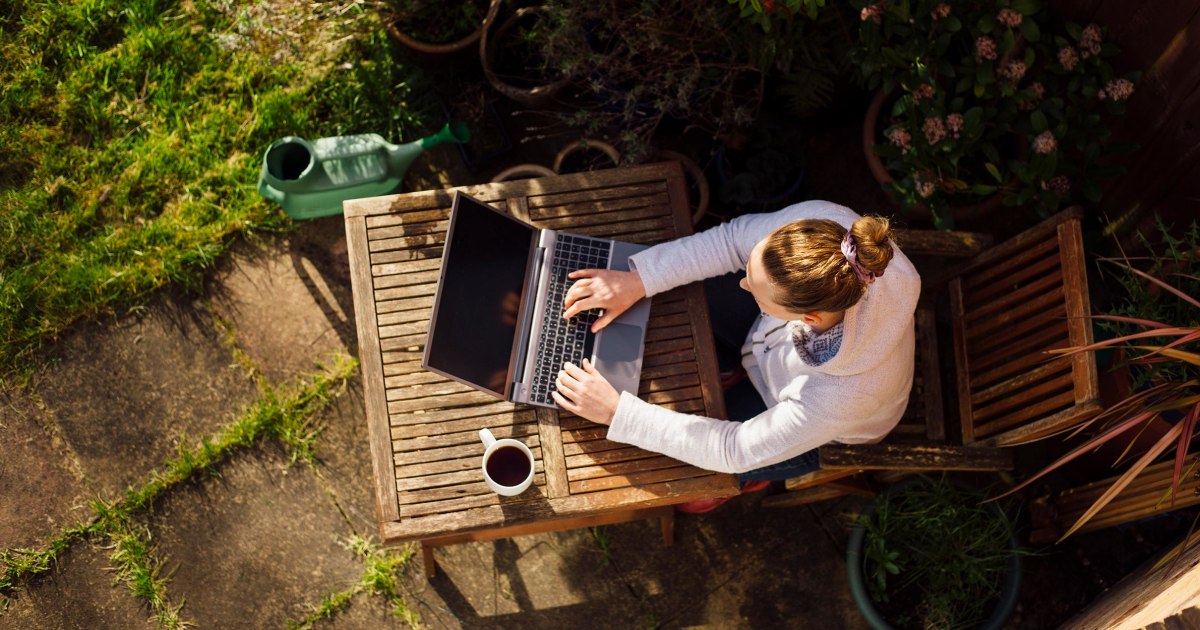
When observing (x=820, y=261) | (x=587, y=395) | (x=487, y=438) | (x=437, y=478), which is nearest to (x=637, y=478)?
(x=587, y=395)

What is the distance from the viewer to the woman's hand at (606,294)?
2.36m

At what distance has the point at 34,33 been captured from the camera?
3.66m

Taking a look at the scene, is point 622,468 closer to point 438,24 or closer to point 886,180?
point 886,180

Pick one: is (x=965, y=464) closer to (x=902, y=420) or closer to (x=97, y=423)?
(x=902, y=420)

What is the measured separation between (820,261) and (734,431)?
514mm

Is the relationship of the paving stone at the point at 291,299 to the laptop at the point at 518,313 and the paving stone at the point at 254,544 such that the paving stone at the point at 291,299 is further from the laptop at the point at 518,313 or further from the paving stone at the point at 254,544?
the laptop at the point at 518,313

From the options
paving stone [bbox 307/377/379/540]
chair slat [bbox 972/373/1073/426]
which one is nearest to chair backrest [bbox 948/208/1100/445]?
chair slat [bbox 972/373/1073/426]

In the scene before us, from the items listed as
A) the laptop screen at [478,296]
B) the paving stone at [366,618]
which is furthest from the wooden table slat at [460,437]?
the paving stone at [366,618]

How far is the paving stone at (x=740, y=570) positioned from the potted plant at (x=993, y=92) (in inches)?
49.3

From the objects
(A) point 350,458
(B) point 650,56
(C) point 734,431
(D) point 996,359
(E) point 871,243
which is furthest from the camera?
(A) point 350,458

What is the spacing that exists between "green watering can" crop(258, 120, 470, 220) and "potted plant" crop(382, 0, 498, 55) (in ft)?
1.17

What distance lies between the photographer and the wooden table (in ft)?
7.46

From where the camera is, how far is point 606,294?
92.7 inches

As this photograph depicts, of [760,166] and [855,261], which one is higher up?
[855,261]
